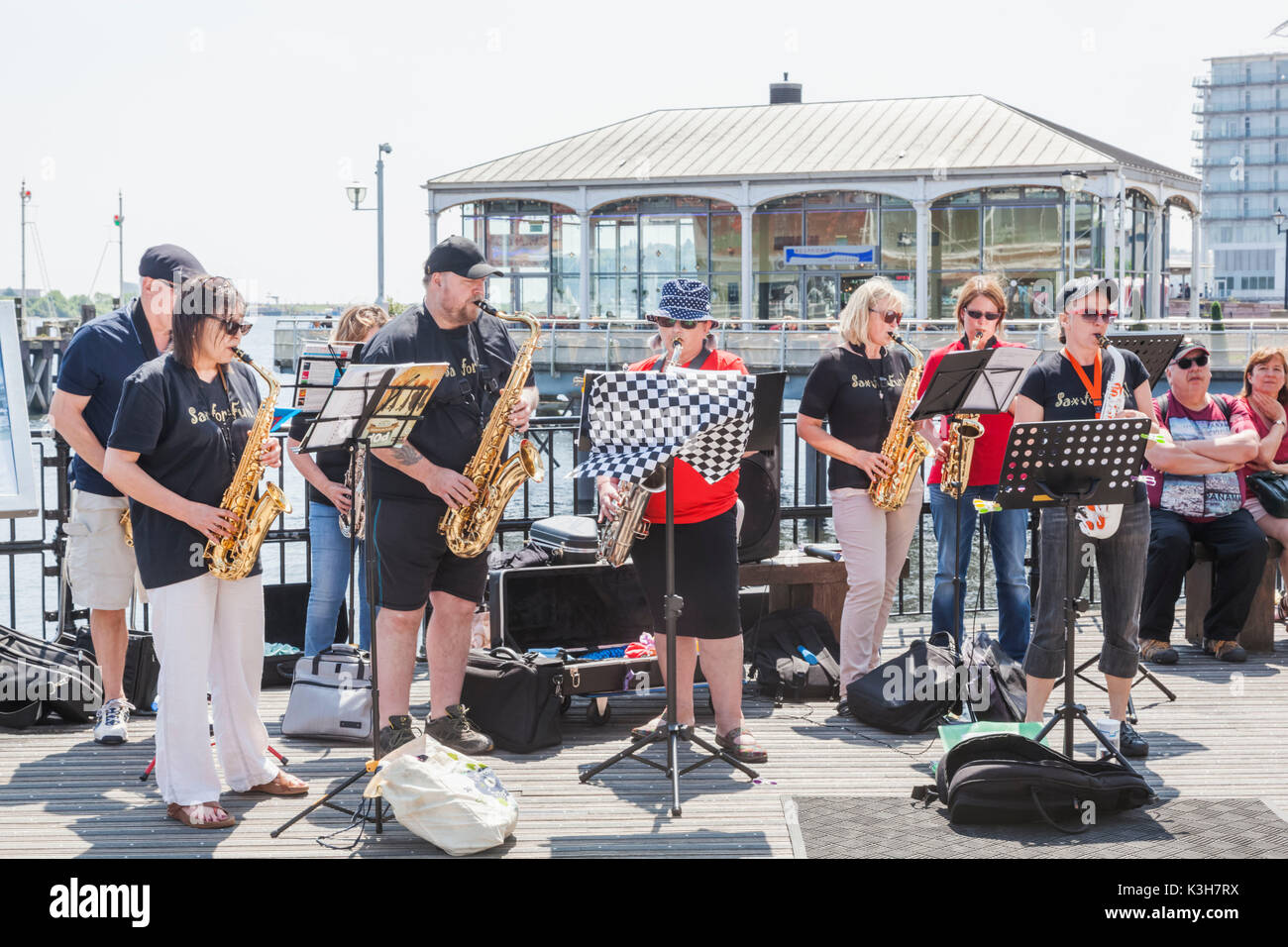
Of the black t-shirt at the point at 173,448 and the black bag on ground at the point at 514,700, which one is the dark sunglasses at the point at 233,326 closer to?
the black t-shirt at the point at 173,448

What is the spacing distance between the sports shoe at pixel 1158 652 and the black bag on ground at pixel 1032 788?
8.69 ft

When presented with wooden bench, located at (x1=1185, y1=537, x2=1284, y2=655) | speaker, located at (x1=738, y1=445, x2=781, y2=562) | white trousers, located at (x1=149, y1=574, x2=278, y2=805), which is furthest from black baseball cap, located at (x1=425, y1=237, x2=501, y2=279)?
wooden bench, located at (x1=1185, y1=537, x2=1284, y2=655)

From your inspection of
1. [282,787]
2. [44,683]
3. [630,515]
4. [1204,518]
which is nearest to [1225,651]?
[1204,518]

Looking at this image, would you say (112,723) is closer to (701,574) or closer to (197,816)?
(197,816)

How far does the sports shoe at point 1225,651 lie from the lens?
7.25 m

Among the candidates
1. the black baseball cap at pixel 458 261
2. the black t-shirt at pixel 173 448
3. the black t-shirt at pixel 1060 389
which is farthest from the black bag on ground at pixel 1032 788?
the black t-shirt at pixel 173 448

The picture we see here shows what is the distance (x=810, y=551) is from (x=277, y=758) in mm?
3061

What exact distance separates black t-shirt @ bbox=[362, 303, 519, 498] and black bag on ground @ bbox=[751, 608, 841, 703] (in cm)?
213

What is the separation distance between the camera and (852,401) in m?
5.90

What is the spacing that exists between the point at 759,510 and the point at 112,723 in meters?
3.16

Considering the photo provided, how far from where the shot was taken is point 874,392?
5.94 meters

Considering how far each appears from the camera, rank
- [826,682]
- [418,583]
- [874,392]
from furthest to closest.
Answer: [826,682] < [874,392] < [418,583]
